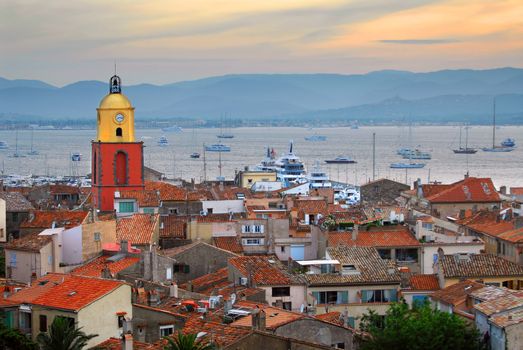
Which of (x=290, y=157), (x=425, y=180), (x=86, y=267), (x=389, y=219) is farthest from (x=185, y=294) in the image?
(x=425, y=180)

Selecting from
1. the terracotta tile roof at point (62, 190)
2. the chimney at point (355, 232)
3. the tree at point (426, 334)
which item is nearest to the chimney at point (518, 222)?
the chimney at point (355, 232)

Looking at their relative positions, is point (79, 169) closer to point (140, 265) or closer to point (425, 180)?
point (425, 180)

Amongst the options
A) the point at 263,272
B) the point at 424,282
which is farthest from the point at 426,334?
the point at 424,282

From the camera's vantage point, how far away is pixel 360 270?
36.8 meters

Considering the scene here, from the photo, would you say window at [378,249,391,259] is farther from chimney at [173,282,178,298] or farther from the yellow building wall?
chimney at [173,282,178,298]

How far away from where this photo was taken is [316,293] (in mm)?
35562

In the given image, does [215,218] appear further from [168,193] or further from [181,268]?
[181,268]

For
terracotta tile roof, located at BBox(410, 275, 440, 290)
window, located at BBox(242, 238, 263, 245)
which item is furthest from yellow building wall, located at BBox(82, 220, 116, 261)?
terracotta tile roof, located at BBox(410, 275, 440, 290)

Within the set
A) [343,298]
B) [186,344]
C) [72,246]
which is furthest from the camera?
[72,246]

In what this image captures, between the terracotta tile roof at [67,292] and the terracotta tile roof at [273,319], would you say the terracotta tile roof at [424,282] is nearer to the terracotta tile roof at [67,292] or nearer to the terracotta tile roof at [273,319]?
the terracotta tile roof at [273,319]

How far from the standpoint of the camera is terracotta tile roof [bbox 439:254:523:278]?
36.6m

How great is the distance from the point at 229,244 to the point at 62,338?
21601 millimetres

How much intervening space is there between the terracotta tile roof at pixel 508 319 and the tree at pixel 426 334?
61 centimetres

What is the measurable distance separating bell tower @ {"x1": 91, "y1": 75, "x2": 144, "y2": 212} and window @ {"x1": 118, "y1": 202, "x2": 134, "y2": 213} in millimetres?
1796
